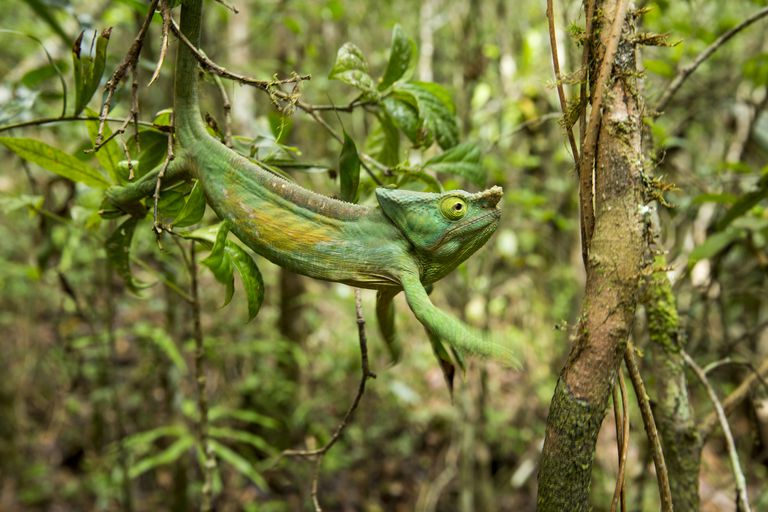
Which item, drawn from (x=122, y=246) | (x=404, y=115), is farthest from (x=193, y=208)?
(x=404, y=115)

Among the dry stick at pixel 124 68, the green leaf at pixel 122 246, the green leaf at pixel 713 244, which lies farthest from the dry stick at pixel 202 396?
the green leaf at pixel 713 244

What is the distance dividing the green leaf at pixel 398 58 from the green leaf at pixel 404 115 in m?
0.04

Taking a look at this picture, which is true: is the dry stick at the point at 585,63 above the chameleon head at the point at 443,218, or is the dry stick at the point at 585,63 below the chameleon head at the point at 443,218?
above

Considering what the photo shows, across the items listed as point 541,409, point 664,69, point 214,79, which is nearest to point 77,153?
point 214,79

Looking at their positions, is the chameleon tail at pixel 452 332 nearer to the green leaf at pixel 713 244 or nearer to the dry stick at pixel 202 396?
the dry stick at pixel 202 396

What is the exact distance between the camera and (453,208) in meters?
0.88

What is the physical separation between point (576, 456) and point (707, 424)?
0.71m

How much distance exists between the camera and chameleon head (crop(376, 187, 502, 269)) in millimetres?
880

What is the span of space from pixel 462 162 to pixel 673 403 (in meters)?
0.70

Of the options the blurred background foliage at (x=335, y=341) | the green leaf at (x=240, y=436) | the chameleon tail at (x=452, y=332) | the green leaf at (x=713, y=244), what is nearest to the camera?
the chameleon tail at (x=452, y=332)

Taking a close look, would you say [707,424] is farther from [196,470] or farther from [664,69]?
[196,470]

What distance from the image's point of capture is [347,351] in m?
4.80

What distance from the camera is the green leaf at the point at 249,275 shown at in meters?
0.99

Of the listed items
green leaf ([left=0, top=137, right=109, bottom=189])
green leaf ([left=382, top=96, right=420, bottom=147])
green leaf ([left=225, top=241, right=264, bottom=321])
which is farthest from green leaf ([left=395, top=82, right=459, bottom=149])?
green leaf ([left=0, top=137, right=109, bottom=189])
